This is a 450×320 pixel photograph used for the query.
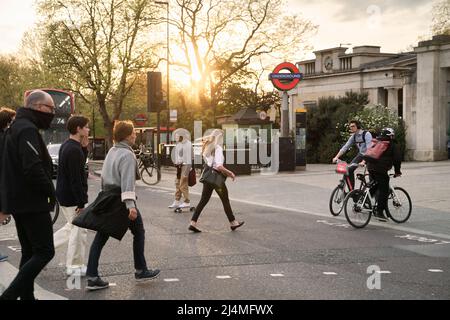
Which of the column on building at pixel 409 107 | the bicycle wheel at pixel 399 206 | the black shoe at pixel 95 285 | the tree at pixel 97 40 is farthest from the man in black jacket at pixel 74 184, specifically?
the tree at pixel 97 40

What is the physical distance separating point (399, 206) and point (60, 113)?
2253 centimetres

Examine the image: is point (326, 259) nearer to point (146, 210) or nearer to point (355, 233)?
point (355, 233)

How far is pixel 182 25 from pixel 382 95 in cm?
1367

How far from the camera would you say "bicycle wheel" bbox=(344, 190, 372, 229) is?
11068 millimetres

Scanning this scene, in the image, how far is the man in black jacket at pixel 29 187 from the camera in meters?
5.34

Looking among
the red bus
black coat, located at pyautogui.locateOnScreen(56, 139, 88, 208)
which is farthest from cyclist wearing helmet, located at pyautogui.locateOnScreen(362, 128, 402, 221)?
the red bus

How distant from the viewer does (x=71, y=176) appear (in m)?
7.01

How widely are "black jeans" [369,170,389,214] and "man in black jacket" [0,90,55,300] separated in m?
7.30

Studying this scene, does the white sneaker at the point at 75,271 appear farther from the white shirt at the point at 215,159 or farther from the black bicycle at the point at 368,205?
the black bicycle at the point at 368,205

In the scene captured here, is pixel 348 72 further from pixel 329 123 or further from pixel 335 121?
pixel 335 121

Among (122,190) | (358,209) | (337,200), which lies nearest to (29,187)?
(122,190)

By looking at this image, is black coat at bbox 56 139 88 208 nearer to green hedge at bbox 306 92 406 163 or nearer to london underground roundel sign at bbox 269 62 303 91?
london underground roundel sign at bbox 269 62 303 91
